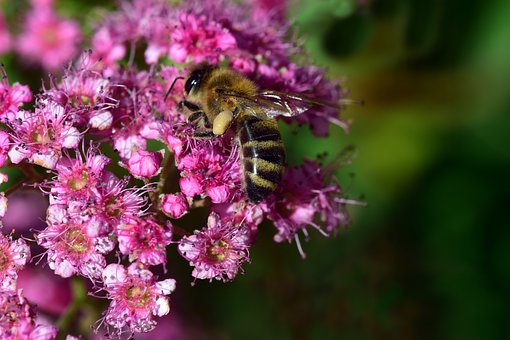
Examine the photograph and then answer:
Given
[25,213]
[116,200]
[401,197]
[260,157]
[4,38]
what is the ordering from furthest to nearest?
[401,197], [4,38], [25,213], [116,200], [260,157]

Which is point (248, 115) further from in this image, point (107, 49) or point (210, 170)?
point (107, 49)

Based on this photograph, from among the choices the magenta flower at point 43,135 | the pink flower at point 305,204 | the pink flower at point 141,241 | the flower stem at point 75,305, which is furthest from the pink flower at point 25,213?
the pink flower at point 305,204

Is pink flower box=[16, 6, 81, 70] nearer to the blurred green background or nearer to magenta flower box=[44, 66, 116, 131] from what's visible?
the blurred green background

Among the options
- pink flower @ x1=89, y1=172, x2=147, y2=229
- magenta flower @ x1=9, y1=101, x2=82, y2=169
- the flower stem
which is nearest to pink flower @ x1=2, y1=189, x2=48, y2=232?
the flower stem

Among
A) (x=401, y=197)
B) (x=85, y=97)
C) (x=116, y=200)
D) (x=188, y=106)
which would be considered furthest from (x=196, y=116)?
(x=401, y=197)

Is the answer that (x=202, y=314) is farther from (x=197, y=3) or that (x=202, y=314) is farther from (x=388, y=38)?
(x=388, y=38)

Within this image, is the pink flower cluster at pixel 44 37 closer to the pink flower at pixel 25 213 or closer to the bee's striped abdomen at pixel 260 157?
the pink flower at pixel 25 213

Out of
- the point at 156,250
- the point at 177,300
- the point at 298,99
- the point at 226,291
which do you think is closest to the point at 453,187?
the point at 226,291

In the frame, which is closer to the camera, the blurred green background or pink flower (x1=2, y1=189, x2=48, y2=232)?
pink flower (x1=2, y1=189, x2=48, y2=232)
